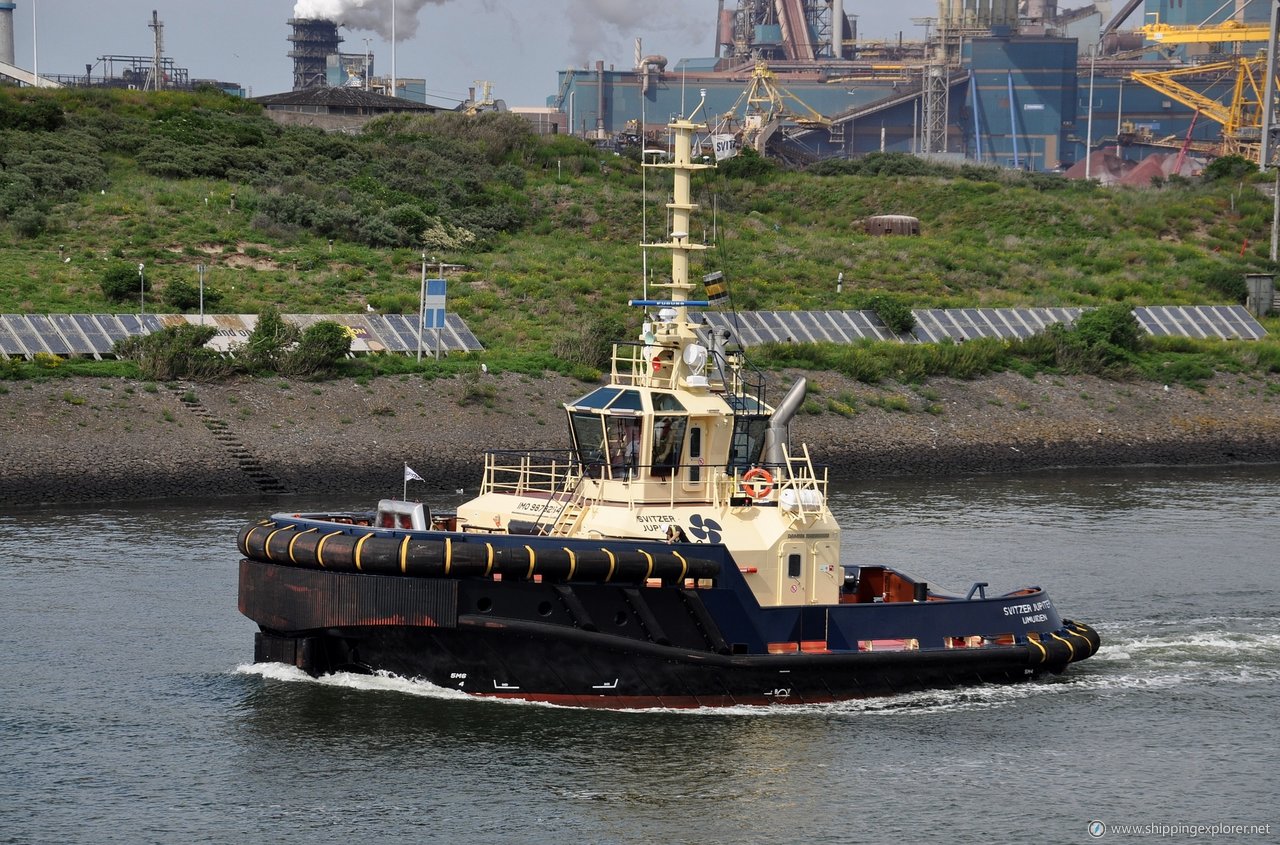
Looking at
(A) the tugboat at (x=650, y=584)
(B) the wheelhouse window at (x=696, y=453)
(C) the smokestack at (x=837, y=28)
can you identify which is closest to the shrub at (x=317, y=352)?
(A) the tugboat at (x=650, y=584)

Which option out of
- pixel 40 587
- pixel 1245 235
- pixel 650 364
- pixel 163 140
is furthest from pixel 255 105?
pixel 650 364

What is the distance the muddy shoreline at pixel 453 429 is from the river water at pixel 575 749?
955cm

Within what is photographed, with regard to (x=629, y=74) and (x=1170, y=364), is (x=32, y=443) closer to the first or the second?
(x=1170, y=364)

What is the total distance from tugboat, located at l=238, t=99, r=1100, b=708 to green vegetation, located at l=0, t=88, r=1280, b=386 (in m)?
20.3

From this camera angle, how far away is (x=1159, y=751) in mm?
20016

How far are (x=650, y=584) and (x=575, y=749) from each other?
2083 millimetres

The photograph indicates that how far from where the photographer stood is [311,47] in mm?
142375

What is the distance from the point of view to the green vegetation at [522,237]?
47625 mm

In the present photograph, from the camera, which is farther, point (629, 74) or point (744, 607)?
point (629, 74)

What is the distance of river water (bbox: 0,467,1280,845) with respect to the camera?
1745cm

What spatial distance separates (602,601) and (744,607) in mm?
1813

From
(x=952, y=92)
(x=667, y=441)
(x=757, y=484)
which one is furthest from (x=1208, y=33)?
(x=667, y=441)

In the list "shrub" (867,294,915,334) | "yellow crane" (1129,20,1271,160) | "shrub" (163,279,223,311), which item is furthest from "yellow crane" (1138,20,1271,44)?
"shrub" (163,279,223,311)

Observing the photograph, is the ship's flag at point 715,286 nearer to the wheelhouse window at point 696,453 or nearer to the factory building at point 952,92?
the wheelhouse window at point 696,453
